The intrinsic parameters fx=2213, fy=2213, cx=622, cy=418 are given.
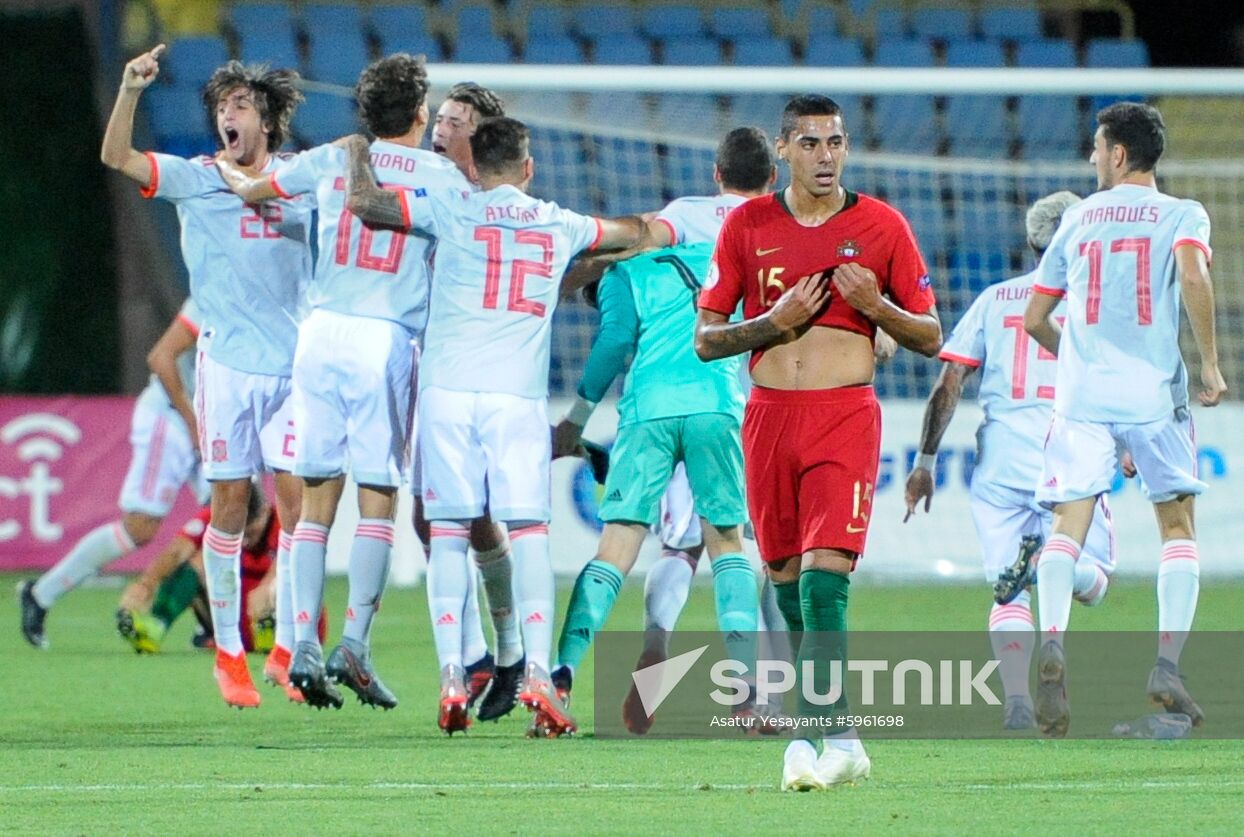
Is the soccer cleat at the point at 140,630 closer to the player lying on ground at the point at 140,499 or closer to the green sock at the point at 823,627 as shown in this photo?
the player lying on ground at the point at 140,499

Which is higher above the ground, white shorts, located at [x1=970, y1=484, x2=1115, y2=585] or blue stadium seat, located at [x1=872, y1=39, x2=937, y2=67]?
blue stadium seat, located at [x1=872, y1=39, x2=937, y2=67]

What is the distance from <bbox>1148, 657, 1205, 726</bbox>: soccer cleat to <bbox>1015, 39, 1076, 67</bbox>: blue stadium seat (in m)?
12.9

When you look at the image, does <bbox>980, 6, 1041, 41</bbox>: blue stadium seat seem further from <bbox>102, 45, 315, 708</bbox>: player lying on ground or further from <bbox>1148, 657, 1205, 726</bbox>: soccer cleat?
<bbox>1148, 657, 1205, 726</bbox>: soccer cleat

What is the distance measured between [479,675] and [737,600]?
112 cm

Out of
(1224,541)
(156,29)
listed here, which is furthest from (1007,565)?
(156,29)

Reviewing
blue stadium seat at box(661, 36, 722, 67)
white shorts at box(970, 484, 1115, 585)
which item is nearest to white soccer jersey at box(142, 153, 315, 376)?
white shorts at box(970, 484, 1115, 585)

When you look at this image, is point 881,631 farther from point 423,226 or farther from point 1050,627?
point 423,226

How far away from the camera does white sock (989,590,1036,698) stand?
25.9 feet

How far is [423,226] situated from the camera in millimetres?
7508

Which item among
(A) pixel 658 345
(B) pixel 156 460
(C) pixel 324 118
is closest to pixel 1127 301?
(A) pixel 658 345

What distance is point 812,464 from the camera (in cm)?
615

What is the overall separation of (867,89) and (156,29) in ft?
28.1

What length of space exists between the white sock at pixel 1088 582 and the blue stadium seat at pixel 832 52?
37.1ft

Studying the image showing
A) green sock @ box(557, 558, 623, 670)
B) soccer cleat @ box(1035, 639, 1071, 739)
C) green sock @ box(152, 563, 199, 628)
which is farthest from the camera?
green sock @ box(152, 563, 199, 628)
